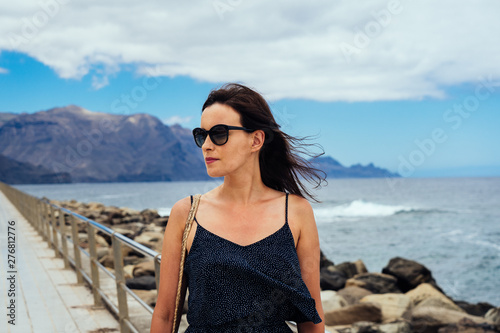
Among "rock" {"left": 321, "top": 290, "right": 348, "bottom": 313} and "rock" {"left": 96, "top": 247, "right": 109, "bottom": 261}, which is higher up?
"rock" {"left": 96, "top": 247, "right": 109, "bottom": 261}

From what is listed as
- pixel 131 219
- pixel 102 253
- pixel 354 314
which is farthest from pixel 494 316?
pixel 131 219

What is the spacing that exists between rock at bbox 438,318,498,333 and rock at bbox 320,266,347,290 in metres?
3.62

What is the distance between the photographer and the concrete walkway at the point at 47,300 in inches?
173

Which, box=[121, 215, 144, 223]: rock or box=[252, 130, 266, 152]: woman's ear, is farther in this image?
box=[121, 215, 144, 223]: rock

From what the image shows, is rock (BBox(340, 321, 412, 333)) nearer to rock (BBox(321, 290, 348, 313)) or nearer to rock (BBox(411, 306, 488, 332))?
rock (BBox(411, 306, 488, 332))

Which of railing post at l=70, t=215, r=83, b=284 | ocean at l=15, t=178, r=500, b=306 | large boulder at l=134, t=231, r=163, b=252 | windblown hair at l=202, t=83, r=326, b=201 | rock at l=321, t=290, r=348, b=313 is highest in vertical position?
windblown hair at l=202, t=83, r=326, b=201

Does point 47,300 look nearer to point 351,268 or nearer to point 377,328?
point 377,328

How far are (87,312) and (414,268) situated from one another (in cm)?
928

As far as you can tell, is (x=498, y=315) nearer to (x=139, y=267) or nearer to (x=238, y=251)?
(x=139, y=267)

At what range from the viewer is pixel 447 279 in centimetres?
Answer: 1742

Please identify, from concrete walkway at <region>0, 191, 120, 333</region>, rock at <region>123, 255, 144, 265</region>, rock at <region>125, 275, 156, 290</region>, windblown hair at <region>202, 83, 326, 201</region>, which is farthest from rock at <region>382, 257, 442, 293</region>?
windblown hair at <region>202, 83, 326, 201</region>

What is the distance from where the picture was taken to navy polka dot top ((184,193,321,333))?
1.52 meters

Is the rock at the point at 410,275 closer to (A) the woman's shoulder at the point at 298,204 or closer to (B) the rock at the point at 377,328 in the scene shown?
(B) the rock at the point at 377,328

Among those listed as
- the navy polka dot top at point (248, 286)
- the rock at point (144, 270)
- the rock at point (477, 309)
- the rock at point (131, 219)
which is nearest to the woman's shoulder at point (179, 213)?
the navy polka dot top at point (248, 286)
